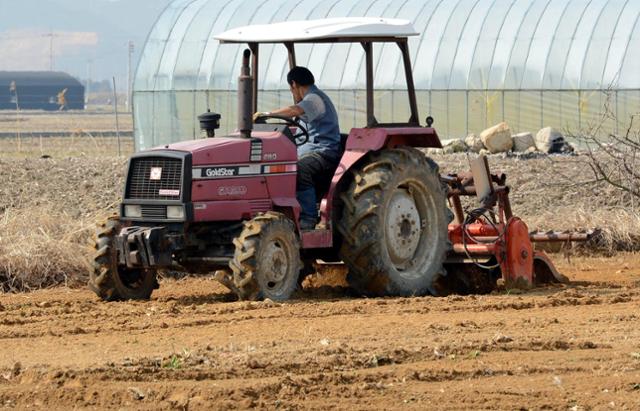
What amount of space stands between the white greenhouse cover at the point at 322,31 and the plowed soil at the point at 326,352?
2270mm

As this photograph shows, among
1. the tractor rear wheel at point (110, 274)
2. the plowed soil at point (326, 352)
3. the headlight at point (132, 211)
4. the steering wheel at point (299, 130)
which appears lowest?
the plowed soil at point (326, 352)

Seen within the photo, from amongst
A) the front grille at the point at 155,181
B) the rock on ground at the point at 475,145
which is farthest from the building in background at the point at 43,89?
the front grille at the point at 155,181

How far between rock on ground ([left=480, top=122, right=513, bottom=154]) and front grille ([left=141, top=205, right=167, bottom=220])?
17.3m

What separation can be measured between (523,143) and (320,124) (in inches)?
653

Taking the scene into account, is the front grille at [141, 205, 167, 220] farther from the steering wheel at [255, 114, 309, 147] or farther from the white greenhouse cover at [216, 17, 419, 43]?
the white greenhouse cover at [216, 17, 419, 43]

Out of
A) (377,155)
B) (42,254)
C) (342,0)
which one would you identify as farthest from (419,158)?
(342,0)

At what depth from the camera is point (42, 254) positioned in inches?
560

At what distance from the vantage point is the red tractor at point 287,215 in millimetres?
11773

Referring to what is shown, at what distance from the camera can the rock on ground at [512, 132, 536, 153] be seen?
94.1ft

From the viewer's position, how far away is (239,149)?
39.6ft

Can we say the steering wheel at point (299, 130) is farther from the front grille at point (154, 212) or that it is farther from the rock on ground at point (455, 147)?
the rock on ground at point (455, 147)

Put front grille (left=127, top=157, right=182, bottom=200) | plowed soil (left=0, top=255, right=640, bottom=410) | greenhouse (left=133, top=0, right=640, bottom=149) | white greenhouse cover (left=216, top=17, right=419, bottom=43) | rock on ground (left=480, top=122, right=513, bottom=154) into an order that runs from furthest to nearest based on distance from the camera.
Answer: greenhouse (left=133, top=0, right=640, bottom=149) < rock on ground (left=480, top=122, right=513, bottom=154) < white greenhouse cover (left=216, top=17, right=419, bottom=43) < front grille (left=127, top=157, right=182, bottom=200) < plowed soil (left=0, top=255, right=640, bottom=410)

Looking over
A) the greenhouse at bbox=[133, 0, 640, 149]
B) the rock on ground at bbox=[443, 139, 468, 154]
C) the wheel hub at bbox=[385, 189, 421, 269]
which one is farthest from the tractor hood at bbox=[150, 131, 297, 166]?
the greenhouse at bbox=[133, 0, 640, 149]

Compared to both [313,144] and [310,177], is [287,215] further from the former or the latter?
[313,144]
